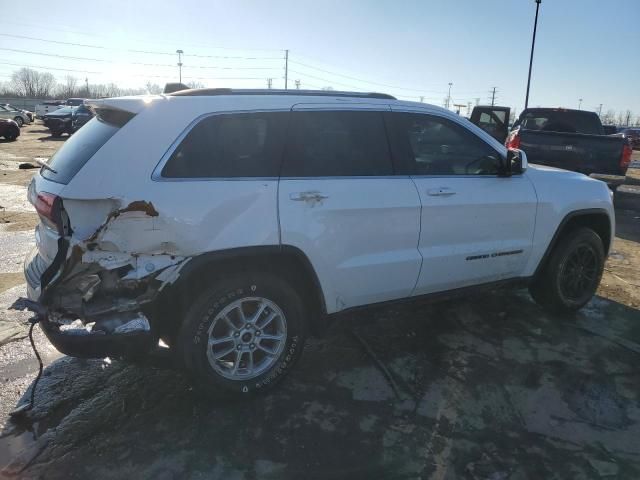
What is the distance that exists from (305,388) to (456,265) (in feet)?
4.82

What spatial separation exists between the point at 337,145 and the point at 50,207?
1.78 meters

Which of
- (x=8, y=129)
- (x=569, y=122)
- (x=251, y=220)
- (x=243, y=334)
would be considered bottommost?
(x=243, y=334)

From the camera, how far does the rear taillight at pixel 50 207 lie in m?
2.82

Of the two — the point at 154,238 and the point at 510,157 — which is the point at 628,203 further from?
the point at 154,238

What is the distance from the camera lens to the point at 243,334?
3.19 metres

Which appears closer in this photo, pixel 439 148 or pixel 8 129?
pixel 439 148

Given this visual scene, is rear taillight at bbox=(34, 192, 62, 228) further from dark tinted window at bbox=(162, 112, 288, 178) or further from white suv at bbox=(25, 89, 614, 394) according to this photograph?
dark tinted window at bbox=(162, 112, 288, 178)

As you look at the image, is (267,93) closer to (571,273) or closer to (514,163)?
(514,163)

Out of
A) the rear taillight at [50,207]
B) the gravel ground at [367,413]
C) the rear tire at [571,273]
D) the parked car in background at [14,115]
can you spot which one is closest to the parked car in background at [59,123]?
the parked car in background at [14,115]

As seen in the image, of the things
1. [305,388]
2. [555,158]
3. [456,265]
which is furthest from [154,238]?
[555,158]

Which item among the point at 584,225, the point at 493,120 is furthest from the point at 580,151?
A: the point at 584,225

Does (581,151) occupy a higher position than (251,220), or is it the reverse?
(581,151)

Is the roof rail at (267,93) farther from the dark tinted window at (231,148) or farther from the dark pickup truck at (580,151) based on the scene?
the dark pickup truck at (580,151)

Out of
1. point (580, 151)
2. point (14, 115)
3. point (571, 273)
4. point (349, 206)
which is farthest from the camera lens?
point (14, 115)
